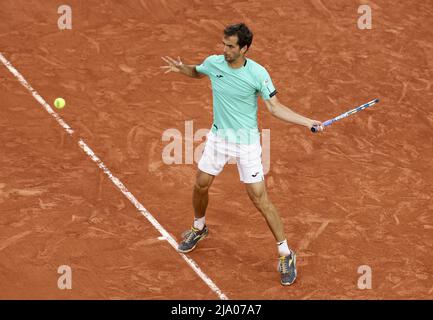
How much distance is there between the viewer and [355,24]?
17281 millimetres

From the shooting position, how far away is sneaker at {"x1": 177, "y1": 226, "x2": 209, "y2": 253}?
11047mm

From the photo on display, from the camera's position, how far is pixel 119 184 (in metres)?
12.2

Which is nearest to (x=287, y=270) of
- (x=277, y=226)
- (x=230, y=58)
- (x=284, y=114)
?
(x=277, y=226)

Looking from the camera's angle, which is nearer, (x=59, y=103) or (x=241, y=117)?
(x=241, y=117)

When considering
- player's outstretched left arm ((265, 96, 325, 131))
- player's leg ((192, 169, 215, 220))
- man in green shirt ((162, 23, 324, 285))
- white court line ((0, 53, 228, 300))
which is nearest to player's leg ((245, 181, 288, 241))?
man in green shirt ((162, 23, 324, 285))

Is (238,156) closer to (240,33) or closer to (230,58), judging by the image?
(230,58)

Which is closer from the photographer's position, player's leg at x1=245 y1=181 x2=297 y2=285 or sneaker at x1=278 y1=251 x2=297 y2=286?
player's leg at x1=245 y1=181 x2=297 y2=285

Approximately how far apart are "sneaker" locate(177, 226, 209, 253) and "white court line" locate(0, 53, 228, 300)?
82mm

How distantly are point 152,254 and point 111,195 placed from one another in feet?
4.49

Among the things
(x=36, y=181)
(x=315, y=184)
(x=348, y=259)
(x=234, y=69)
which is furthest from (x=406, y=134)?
(x=36, y=181)

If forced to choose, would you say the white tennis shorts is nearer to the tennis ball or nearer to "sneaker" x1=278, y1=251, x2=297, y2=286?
"sneaker" x1=278, y1=251, x2=297, y2=286

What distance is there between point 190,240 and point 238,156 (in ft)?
4.67

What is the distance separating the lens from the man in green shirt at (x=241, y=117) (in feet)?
32.4

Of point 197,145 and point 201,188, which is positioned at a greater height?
point 197,145
